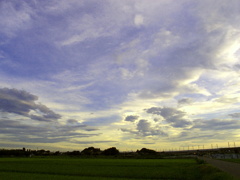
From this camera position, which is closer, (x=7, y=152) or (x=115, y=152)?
(x=7, y=152)

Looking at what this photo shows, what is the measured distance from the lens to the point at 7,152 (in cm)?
15112

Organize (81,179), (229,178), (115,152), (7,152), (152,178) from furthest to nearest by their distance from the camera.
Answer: (115,152) < (7,152) < (152,178) < (81,179) < (229,178)

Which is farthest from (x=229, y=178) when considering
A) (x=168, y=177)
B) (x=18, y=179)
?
(x=18, y=179)

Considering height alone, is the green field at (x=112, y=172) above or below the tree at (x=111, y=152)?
above

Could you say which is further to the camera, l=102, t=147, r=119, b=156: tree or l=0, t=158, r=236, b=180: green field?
l=102, t=147, r=119, b=156: tree

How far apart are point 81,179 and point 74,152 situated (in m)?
171

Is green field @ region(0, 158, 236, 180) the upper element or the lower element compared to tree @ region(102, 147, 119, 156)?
upper

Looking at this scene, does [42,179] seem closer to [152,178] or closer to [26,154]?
[152,178]

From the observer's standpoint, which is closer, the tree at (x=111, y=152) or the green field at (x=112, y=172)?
the green field at (x=112, y=172)

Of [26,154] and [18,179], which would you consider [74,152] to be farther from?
[18,179]

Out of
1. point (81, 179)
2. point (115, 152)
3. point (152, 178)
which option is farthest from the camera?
point (115, 152)

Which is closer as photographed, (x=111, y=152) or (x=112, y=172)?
(x=112, y=172)

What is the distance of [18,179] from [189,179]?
21.5 metres

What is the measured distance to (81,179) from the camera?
25.8 meters
